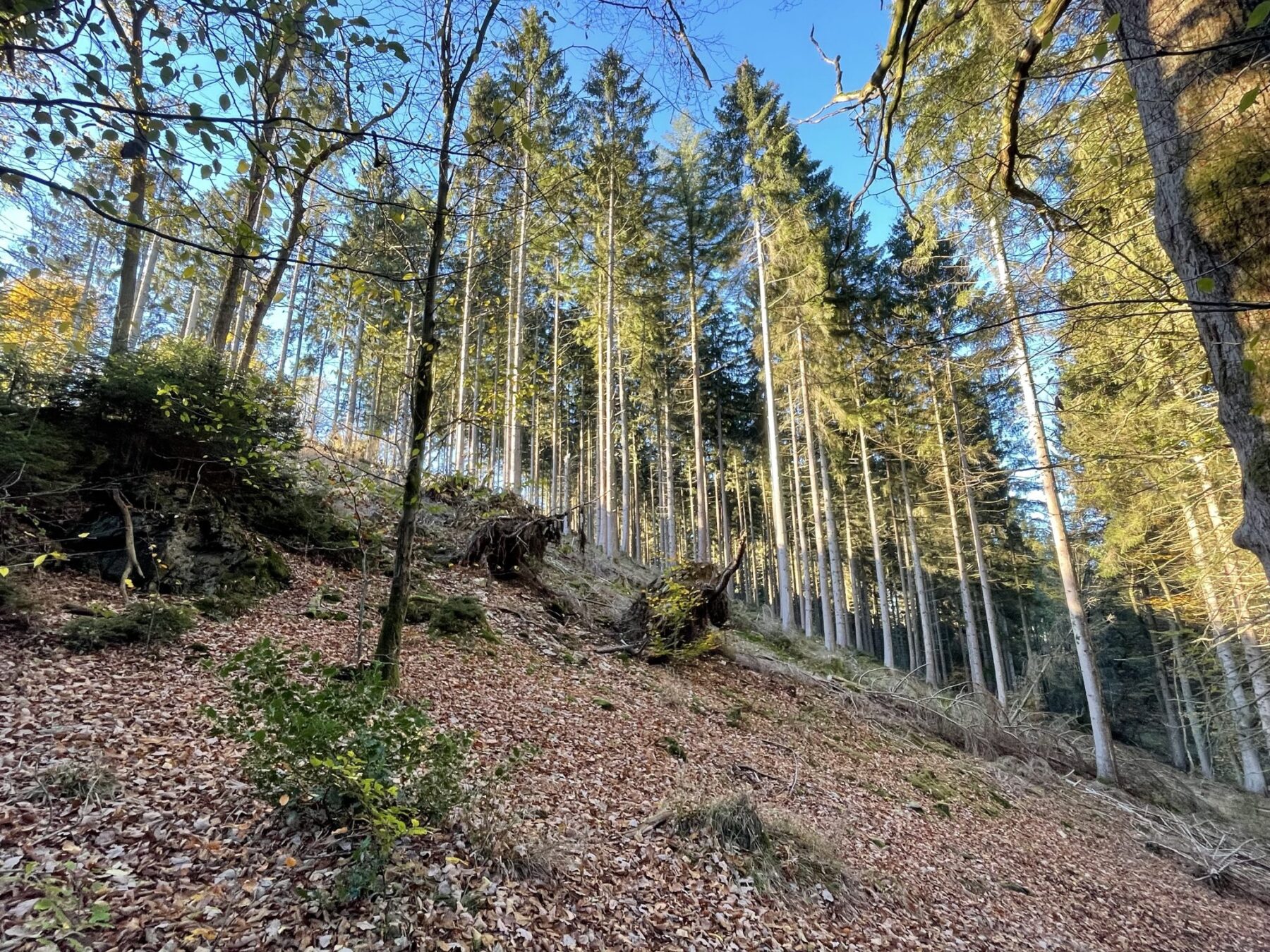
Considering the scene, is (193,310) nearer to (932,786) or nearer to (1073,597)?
(932,786)

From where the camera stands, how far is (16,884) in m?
1.97

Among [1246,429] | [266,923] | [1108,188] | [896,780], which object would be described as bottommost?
[896,780]

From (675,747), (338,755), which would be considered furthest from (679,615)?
(338,755)

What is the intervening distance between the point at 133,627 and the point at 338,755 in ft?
9.20

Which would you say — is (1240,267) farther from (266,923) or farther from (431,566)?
(431,566)

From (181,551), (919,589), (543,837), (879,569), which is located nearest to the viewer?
(543,837)

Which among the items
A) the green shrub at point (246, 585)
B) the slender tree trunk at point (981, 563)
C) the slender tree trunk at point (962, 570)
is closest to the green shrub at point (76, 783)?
the green shrub at point (246, 585)

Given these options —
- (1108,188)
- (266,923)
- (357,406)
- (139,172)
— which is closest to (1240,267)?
(1108,188)

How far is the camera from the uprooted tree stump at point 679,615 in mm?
7621

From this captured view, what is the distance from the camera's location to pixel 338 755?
2.60 metres

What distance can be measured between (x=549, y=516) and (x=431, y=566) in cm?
195

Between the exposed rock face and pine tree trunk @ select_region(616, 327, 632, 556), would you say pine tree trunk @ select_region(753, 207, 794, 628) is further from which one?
the exposed rock face

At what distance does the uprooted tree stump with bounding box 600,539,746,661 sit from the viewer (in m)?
7.62

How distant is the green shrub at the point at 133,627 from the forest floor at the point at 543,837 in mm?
103
